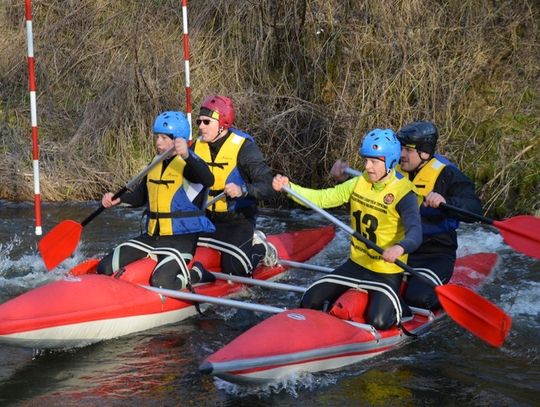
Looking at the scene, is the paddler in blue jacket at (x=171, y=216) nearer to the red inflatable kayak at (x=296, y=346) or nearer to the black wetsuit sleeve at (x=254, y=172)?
the black wetsuit sleeve at (x=254, y=172)

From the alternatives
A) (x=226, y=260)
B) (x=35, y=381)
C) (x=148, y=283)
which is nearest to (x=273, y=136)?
(x=226, y=260)

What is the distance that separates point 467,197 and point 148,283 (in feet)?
7.82

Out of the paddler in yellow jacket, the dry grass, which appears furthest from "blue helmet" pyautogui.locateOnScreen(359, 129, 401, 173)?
the dry grass

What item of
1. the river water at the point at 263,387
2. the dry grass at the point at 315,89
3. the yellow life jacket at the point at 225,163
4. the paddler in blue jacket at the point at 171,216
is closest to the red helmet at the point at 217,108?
the yellow life jacket at the point at 225,163

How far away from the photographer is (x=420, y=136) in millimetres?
6352

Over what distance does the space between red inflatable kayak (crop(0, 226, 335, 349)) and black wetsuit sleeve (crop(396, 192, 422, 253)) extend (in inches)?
69.9

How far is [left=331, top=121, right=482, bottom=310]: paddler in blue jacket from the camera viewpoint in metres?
6.32

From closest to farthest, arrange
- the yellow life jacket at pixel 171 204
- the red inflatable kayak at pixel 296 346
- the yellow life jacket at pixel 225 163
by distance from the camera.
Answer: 1. the red inflatable kayak at pixel 296 346
2. the yellow life jacket at pixel 171 204
3. the yellow life jacket at pixel 225 163

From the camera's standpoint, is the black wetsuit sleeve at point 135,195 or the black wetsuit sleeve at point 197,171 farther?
the black wetsuit sleeve at point 135,195

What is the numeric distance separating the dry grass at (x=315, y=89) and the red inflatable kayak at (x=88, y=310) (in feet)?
14.2

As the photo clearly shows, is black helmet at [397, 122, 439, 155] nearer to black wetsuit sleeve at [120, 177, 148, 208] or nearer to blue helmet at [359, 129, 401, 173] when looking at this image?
blue helmet at [359, 129, 401, 173]

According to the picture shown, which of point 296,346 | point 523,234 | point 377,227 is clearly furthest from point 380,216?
point 523,234

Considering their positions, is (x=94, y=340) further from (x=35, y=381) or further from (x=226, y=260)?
(x=226, y=260)

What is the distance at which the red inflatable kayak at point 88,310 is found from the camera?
5.43 metres
